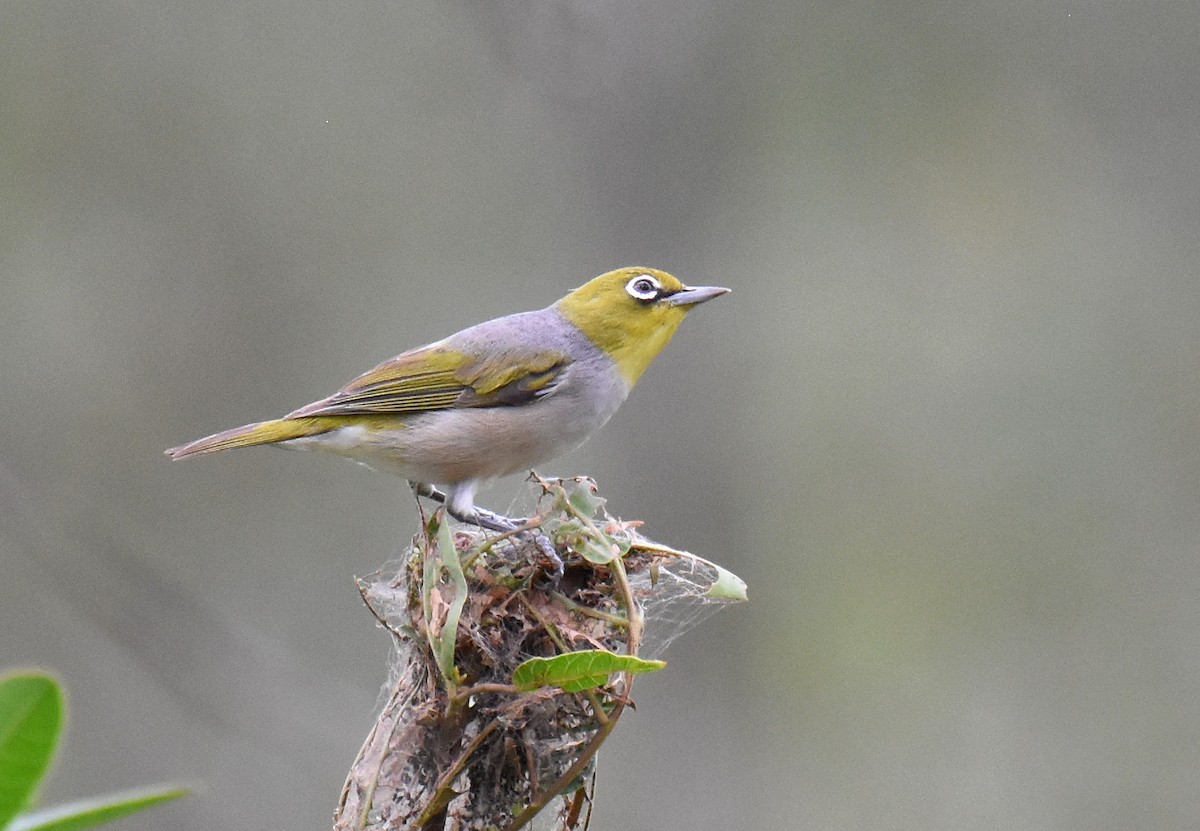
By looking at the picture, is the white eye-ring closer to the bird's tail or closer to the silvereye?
the silvereye

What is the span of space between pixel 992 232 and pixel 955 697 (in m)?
3.13

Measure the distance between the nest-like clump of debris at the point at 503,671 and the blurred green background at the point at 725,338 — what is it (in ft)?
12.7

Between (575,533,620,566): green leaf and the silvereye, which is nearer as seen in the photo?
(575,533,620,566): green leaf

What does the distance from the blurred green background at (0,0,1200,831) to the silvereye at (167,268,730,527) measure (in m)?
2.25

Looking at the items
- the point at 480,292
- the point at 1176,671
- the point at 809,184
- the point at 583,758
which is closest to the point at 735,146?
the point at 809,184

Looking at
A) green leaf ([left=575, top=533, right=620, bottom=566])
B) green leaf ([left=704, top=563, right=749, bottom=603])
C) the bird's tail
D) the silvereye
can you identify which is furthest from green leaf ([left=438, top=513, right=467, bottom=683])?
the bird's tail

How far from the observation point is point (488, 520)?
3.71m

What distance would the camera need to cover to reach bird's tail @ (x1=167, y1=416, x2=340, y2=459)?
3.88 meters

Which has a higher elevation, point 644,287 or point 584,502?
point 644,287

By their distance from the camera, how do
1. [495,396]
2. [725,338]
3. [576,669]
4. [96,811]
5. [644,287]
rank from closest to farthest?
[96,811]
[576,669]
[495,396]
[644,287]
[725,338]

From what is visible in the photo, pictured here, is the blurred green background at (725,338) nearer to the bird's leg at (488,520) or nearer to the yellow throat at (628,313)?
the yellow throat at (628,313)

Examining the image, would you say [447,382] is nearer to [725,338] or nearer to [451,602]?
[451,602]

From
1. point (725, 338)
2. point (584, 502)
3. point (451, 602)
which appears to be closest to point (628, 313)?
point (584, 502)

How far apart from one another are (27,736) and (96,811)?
116 millimetres
